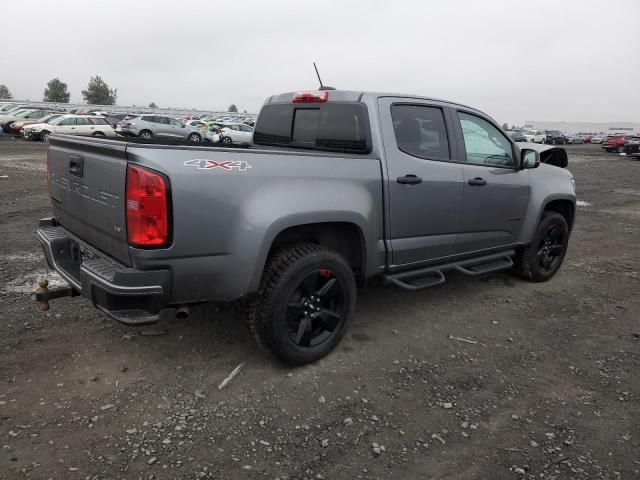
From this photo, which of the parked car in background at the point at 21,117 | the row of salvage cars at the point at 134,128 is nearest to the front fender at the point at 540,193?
the row of salvage cars at the point at 134,128

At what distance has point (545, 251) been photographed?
211 inches

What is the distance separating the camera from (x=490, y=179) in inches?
172

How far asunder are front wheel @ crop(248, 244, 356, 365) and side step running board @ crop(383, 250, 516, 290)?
1.76ft

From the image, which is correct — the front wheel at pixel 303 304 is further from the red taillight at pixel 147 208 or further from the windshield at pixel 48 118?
the windshield at pixel 48 118

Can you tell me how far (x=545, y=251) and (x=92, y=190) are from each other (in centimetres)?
459

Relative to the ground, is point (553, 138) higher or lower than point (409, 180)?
higher

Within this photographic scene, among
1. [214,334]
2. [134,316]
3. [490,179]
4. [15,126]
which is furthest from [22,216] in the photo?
[15,126]

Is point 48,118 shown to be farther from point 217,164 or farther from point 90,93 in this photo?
point 90,93

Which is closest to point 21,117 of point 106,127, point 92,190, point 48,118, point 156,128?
point 48,118

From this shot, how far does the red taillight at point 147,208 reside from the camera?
2.52 meters

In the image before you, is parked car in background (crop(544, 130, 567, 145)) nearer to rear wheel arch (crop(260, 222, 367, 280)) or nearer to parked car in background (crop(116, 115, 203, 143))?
parked car in background (crop(116, 115, 203, 143))

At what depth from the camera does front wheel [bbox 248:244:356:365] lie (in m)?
3.07

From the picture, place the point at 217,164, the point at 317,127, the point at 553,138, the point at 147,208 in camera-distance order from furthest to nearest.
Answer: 1. the point at 553,138
2. the point at 317,127
3. the point at 217,164
4. the point at 147,208

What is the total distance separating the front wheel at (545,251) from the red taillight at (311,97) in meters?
2.73
